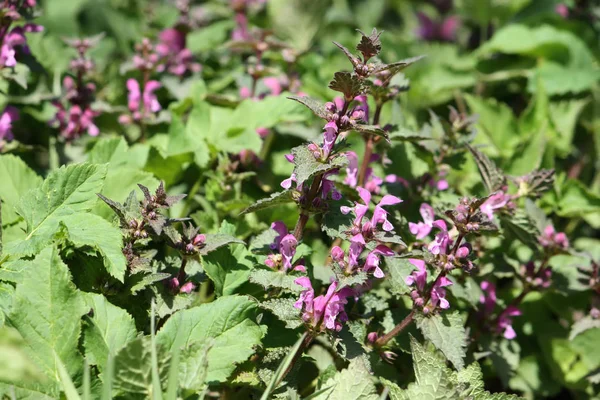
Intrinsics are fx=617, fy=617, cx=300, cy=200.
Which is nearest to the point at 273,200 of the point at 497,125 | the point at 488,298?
the point at 488,298

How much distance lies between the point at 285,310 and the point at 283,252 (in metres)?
0.14

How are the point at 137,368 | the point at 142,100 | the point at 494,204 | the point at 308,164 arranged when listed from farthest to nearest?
the point at 142,100
the point at 494,204
the point at 308,164
the point at 137,368

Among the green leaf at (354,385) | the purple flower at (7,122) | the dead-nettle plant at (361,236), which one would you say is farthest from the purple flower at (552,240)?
the purple flower at (7,122)

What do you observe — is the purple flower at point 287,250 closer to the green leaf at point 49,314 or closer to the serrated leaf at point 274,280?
the serrated leaf at point 274,280

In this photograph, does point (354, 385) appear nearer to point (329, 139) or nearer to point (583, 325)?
point (329, 139)

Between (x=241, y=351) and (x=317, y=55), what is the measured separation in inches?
74.3

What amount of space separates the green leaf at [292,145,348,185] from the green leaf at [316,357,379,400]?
1.45 ft

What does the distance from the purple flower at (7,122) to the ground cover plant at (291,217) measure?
15 millimetres

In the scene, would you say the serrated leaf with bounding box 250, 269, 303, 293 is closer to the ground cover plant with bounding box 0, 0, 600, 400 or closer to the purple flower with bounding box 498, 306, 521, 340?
the ground cover plant with bounding box 0, 0, 600, 400

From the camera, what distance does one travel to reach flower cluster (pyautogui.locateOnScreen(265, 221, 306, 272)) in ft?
4.70

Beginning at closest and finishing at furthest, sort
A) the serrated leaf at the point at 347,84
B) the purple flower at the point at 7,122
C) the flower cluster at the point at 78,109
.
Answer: the serrated leaf at the point at 347,84 < the purple flower at the point at 7,122 < the flower cluster at the point at 78,109

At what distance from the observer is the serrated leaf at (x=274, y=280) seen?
139 cm

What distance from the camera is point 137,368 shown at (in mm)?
1186

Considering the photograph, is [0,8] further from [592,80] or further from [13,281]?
[592,80]
